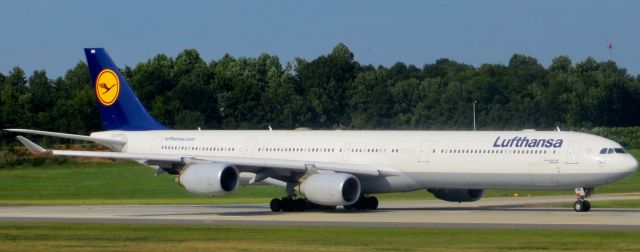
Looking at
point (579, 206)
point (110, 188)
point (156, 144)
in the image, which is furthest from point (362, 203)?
point (110, 188)

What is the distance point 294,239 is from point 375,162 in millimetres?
15113

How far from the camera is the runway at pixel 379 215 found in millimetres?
38781

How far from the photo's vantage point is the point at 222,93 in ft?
446

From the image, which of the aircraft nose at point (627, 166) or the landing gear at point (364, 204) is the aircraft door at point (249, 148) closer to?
the landing gear at point (364, 204)

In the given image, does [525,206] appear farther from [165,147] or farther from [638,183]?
[638,183]

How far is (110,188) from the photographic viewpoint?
71.5 m

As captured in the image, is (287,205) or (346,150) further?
(346,150)

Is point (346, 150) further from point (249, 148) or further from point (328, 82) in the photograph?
point (328, 82)

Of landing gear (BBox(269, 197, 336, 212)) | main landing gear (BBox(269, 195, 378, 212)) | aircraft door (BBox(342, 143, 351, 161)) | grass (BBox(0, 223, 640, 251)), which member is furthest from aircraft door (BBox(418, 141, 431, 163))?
grass (BBox(0, 223, 640, 251))

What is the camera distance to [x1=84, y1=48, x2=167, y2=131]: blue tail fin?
53.7 metres

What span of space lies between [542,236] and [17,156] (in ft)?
185

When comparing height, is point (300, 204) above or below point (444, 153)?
below

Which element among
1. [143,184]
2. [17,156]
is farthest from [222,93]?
[143,184]

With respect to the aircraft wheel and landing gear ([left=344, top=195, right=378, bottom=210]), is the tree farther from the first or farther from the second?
the aircraft wheel
